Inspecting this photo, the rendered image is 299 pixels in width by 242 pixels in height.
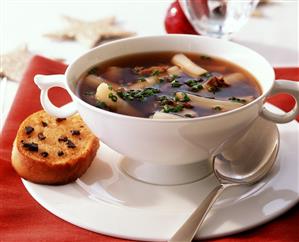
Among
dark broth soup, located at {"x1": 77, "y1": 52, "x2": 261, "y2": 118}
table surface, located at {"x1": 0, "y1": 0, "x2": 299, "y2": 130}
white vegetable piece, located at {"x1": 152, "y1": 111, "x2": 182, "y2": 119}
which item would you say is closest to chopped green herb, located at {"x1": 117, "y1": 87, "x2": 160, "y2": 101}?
dark broth soup, located at {"x1": 77, "y1": 52, "x2": 261, "y2": 118}

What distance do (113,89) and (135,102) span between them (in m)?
0.07

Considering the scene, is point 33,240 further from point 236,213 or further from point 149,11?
point 149,11

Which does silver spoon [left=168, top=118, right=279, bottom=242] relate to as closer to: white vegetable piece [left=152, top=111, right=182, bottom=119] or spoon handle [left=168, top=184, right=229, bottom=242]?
spoon handle [left=168, top=184, right=229, bottom=242]

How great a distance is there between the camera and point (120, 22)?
2.48 meters

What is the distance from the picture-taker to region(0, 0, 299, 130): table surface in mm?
2195

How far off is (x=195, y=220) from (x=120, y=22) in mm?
1459

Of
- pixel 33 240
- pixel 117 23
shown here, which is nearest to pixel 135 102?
pixel 33 240

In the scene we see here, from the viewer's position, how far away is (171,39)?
60.7 inches

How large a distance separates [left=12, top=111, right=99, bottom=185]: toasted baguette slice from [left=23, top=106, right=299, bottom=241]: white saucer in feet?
0.08

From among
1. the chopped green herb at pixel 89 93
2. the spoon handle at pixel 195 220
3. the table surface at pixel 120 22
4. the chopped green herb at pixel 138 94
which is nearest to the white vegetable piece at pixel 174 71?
the chopped green herb at pixel 138 94

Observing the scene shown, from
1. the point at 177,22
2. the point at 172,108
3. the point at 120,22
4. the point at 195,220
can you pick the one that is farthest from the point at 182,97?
→ the point at 120,22

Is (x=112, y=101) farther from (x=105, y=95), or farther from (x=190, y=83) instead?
(x=190, y=83)

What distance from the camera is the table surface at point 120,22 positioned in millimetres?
2195

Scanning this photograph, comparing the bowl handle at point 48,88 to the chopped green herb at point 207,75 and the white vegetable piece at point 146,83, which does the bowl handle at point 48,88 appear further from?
the chopped green herb at point 207,75
